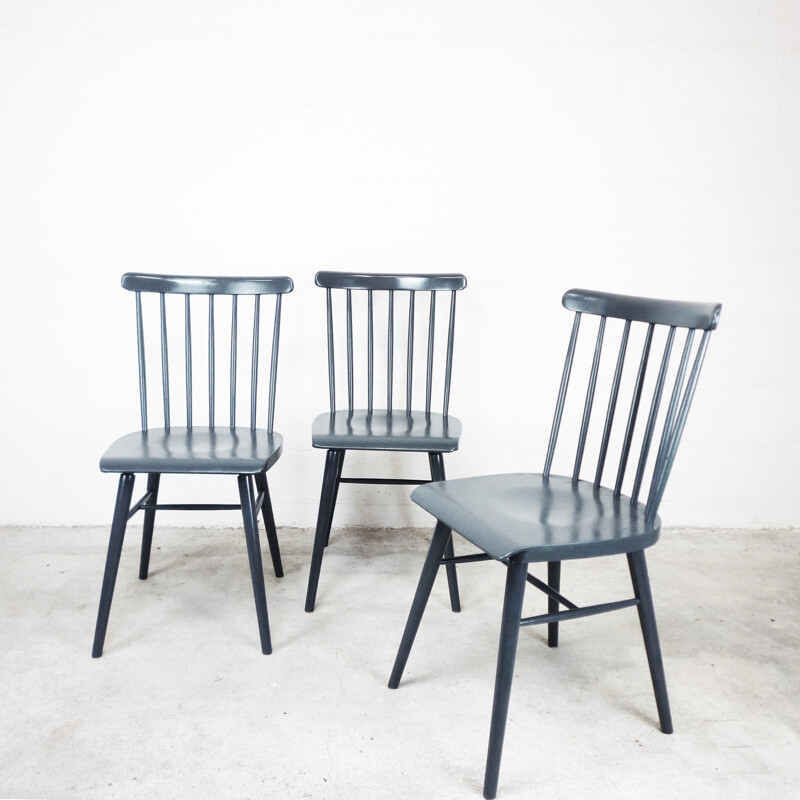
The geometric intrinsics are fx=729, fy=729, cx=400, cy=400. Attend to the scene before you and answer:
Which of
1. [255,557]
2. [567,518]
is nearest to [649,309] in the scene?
[567,518]

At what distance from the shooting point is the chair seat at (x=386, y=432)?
6.39ft

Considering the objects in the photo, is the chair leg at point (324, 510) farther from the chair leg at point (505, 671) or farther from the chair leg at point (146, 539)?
the chair leg at point (505, 671)

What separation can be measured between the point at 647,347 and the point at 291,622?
3.88 feet

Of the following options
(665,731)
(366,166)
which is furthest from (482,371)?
(665,731)

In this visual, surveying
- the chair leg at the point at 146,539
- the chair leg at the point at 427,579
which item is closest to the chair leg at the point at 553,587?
the chair leg at the point at 427,579

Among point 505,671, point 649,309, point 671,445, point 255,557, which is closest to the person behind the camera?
point 505,671

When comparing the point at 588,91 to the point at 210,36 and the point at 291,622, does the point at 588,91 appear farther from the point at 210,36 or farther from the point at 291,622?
the point at 291,622

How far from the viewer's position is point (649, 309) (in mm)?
1570

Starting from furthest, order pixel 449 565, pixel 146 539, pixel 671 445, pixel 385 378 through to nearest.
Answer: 1. pixel 385 378
2. pixel 146 539
3. pixel 449 565
4. pixel 671 445

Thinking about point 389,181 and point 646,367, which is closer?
point 646,367

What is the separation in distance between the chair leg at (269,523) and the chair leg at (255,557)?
0.27 metres

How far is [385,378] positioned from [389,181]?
2.25ft

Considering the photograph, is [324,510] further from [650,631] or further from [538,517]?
[650,631]

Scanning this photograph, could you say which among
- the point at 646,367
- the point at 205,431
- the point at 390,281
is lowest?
the point at 205,431
